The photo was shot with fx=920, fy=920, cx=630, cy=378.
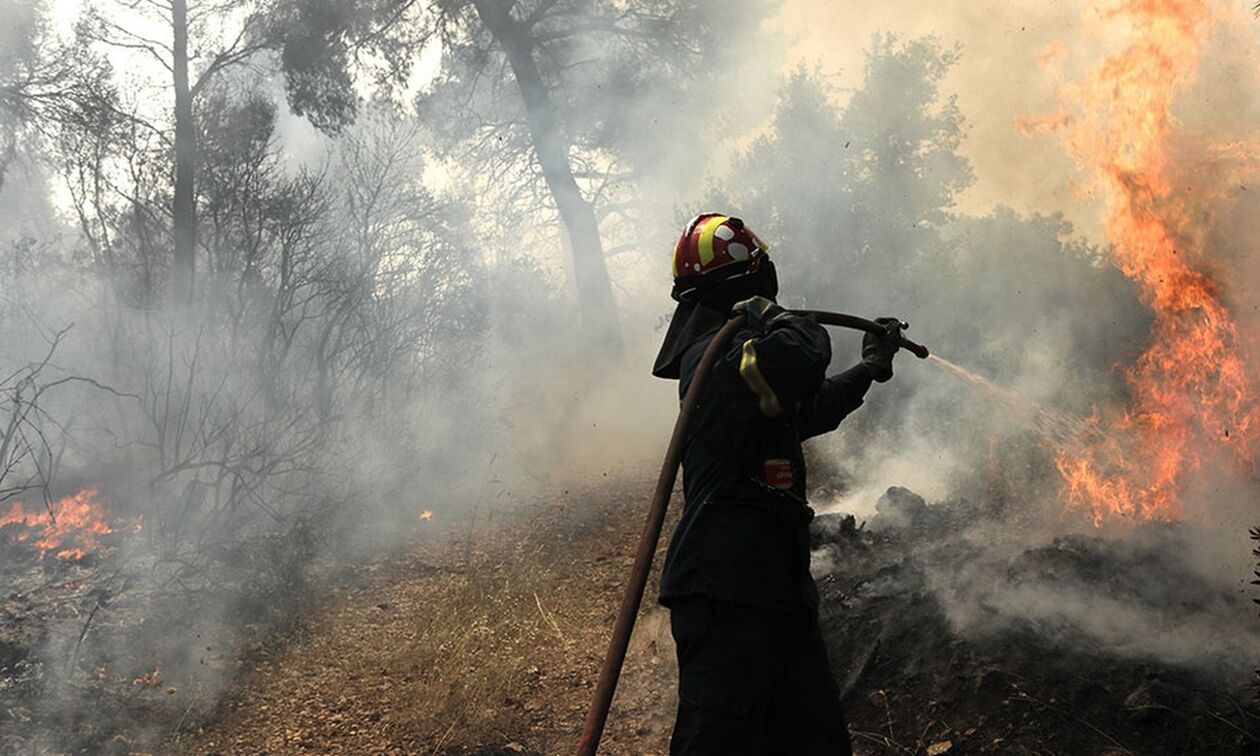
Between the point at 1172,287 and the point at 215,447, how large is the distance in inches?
307

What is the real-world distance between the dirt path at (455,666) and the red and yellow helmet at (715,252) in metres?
2.62

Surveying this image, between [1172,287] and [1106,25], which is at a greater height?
[1106,25]

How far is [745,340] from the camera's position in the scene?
3113 mm

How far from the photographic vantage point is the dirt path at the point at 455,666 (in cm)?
492

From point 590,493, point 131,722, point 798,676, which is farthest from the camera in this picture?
point 590,493

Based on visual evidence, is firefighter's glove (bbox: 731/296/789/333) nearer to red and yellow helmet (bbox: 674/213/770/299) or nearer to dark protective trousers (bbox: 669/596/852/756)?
red and yellow helmet (bbox: 674/213/770/299)

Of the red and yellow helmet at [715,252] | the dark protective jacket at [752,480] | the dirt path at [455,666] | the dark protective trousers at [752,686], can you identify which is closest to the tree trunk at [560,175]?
the dirt path at [455,666]

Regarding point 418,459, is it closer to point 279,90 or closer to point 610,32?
point 279,90

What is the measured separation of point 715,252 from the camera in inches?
133

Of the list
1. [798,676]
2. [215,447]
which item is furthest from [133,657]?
[798,676]

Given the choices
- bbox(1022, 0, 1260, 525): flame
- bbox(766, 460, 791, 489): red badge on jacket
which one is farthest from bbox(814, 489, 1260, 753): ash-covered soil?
bbox(766, 460, 791, 489): red badge on jacket

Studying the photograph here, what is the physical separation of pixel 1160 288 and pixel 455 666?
214 inches

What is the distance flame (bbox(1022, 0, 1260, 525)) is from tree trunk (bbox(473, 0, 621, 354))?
932 centimetres

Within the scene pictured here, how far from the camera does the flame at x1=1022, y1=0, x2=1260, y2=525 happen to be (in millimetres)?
5969
